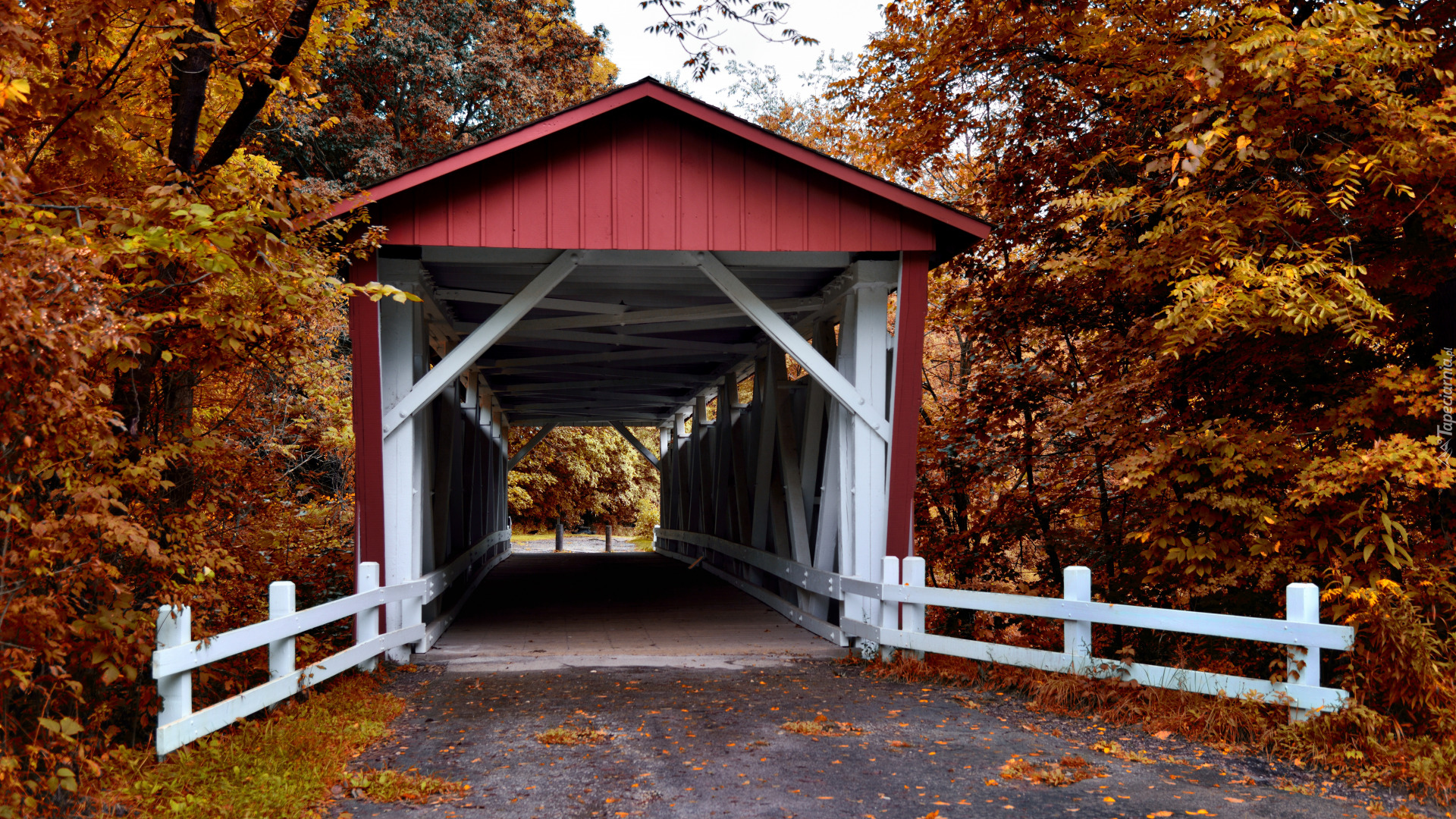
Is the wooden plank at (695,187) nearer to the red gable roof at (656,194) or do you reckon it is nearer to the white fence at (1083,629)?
the red gable roof at (656,194)

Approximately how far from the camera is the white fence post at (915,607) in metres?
7.21

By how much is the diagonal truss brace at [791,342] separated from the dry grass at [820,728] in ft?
9.43

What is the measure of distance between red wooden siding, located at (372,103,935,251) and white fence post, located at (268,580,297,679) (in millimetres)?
2877

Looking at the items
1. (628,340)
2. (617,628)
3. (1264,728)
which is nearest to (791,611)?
(617,628)

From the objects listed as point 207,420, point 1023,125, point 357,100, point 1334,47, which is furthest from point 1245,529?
point 357,100

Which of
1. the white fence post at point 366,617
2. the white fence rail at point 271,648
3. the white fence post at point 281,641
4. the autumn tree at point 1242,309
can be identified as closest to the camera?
the white fence rail at point 271,648

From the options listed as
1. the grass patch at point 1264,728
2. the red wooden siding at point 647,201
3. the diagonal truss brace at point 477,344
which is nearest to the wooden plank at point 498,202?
the red wooden siding at point 647,201

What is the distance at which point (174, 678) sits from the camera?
14.1 feet

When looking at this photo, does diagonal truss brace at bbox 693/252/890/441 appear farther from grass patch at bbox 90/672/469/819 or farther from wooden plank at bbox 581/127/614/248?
grass patch at bbox 90/672/469/819

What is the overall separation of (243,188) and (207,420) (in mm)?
3283

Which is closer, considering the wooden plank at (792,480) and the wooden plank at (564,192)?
the wooden plank at (564,192)

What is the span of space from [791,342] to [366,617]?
3.62m

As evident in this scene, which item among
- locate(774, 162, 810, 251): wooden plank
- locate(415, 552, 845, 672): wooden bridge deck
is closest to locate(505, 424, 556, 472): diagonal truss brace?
locate(415, 552, 845, 672): wooden bridge deck

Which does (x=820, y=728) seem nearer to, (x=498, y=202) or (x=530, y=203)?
(x=530, y=203)
